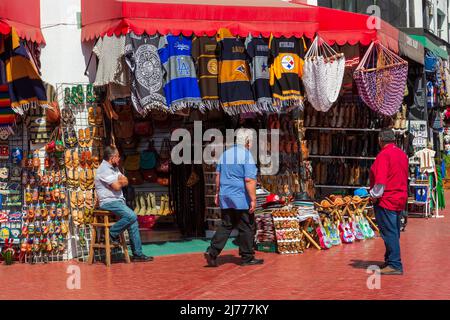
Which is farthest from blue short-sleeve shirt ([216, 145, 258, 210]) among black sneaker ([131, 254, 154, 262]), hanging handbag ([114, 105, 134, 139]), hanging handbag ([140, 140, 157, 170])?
hanging handbag ([140, 140, 157, 170])

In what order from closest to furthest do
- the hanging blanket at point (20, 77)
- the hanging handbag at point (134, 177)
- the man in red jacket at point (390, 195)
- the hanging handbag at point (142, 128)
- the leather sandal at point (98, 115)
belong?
the man in red jacket at point (390, 195)
the hanging blanket at point (20, 77)
the leather sandal at point (98, 115)
the hanging handbag at point (142, 128)
the hanging handbag at point (134, 177)

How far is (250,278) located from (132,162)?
4683 millimetres

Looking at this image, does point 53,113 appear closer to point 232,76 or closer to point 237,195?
point 232,76

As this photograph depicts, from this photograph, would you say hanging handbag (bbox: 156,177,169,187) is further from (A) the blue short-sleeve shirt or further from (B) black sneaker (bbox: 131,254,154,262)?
(A) the blue short-sleeve shirt

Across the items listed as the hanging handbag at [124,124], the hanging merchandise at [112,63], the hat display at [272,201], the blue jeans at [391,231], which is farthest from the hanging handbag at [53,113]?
the blue jeans at [391,231]

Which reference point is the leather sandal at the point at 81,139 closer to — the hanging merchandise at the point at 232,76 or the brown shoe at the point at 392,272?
the hanging merchandise at the point at 232,76

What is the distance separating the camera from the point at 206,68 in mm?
11008

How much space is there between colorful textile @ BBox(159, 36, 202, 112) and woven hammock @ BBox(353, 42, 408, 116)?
317 cm

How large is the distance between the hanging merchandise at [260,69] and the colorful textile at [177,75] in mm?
936

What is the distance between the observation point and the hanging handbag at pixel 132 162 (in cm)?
1327

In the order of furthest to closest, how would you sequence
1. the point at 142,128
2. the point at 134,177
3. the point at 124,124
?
the point at 134,177 < the point at 142,128 < the point at 124,124

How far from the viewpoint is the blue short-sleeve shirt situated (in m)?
9.98

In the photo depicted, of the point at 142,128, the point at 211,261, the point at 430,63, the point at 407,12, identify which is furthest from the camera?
the point at 407,12

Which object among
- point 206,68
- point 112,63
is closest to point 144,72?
point 112,63
